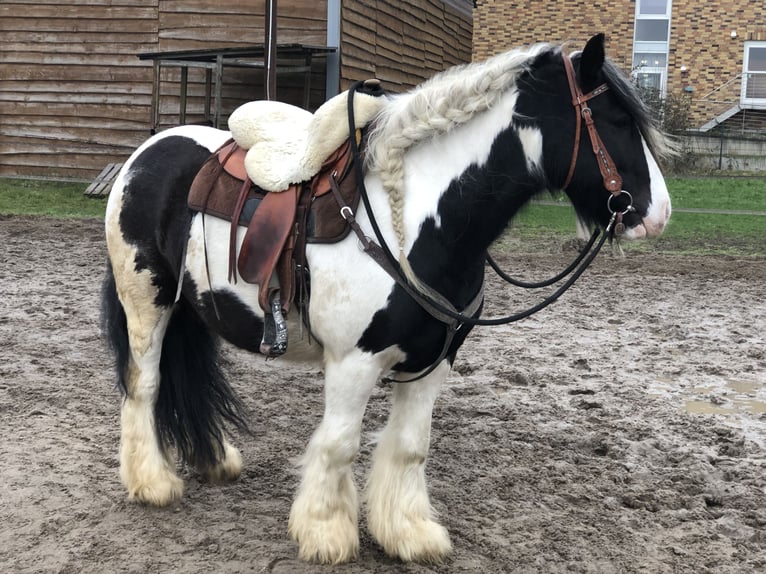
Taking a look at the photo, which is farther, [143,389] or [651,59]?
[651,59]

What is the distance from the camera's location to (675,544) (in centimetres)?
299

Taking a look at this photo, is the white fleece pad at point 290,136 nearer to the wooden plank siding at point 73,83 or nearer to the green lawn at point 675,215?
the green lawn at point 675,215

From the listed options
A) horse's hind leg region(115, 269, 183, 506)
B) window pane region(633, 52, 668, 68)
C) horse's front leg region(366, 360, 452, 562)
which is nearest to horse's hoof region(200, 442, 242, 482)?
horse's hind leg region(115, 269, 183, 506)

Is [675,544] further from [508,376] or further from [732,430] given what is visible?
[508,376]

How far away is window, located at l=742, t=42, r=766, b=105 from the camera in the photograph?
23922 mm

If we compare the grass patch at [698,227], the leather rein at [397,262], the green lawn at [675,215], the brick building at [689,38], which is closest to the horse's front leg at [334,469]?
the leather rein at [397,262]

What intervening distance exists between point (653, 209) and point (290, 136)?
4.19ft

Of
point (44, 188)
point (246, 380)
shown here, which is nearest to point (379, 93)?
point (246, 380)

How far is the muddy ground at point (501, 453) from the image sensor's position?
2906 millimetres

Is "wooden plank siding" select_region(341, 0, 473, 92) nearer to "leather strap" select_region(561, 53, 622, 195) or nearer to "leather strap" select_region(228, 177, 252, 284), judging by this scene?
"leather strap" select_region(228, 177, 252, 284)

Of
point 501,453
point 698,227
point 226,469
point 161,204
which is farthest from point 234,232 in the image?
point 698,227

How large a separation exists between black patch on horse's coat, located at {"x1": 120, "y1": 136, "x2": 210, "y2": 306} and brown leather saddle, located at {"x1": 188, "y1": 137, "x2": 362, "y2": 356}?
0.39 meters

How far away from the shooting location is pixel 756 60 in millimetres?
24172

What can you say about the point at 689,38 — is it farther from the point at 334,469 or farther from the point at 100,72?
the point at 334,469
